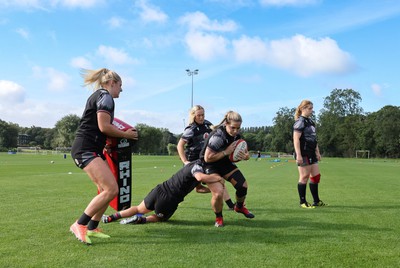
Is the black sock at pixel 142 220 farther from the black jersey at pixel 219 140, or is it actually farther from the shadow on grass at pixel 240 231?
the black jersey at pixel 219 140

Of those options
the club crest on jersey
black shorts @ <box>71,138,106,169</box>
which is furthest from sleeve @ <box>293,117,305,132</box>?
black shorts @ <box>71,138,106,169</box>

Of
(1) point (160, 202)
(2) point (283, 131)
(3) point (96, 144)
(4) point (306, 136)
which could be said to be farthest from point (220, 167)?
(2) point (283, 131)

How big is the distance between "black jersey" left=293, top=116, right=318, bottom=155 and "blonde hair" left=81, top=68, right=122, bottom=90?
4.74 m

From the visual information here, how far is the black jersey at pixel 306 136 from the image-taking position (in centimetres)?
849

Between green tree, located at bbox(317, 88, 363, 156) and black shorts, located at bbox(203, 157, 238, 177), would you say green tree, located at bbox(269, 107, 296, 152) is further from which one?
black shorts, located at bbox(203, 157, 238, 177)

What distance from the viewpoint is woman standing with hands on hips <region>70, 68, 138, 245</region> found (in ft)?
16.4

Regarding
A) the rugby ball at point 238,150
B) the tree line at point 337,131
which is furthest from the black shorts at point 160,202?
the tree line at point 337,131

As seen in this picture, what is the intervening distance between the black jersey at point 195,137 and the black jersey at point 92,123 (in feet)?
7.91

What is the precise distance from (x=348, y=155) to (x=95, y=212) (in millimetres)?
105637

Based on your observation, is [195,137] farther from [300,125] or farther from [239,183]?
[300,125]

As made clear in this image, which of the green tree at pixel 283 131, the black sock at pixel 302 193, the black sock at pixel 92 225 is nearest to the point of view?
the black sock at pixel 92 225

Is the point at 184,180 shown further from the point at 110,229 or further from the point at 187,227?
the point at 110,229

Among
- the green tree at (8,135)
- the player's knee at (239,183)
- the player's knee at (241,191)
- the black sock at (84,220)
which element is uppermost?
the green tree at (8,135)

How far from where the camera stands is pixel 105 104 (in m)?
4.97
